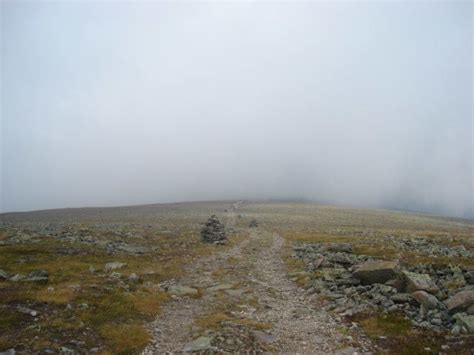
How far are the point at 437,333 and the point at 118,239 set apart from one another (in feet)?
152

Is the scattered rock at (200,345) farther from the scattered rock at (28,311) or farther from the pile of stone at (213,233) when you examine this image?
the pile of stone at (213,233)

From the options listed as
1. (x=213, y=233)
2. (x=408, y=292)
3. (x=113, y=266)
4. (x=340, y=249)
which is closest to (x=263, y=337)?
(x=408, y=292)

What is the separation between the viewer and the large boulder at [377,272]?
23.5m

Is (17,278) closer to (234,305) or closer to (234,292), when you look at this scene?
(234,292)

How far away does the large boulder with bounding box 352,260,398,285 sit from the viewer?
23.5 metres

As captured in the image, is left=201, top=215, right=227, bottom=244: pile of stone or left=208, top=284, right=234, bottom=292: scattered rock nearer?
left=208, top=284, right=234, bottom=292: scattered rock

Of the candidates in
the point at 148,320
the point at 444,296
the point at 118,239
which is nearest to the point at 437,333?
the point at 444,296

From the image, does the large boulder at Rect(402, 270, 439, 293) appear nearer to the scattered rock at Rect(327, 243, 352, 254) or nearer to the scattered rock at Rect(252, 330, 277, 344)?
the scattered rock at Rect(252, 330, 277, 344)

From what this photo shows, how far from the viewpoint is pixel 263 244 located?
5344 centimetres

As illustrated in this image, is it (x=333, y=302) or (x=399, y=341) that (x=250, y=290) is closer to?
(x=333, y=302)

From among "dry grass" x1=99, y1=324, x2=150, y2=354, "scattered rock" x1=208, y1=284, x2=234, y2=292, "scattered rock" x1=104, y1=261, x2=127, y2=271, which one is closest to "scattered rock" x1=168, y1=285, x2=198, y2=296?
"scattered rock" x1=208, y1=284, x2=234, y2=292

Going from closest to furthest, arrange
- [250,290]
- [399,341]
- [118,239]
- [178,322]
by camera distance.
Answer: [399,341], [178,322], [250,290], [118,239]

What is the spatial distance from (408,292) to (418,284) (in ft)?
3.21

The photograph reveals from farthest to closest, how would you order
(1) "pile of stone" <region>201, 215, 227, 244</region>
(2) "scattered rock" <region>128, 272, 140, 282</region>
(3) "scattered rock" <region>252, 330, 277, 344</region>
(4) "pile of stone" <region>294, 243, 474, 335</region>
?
(1) "pile of stone" <region>201, 215, 227, 244</region>, (2) "scattered rock" <region>128, 272, 140, 282</region>, (4) "pile of stone" <region>294, 243, 474, 335</region>, (3) "scattered rock" <region>252, 330, 277, 344</region>
